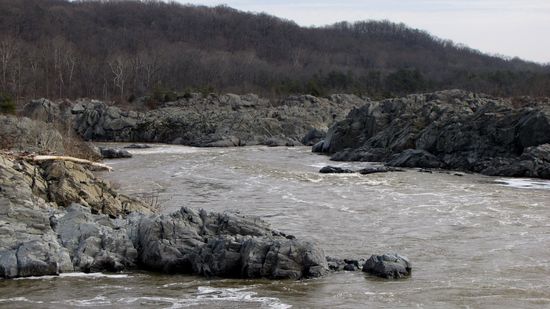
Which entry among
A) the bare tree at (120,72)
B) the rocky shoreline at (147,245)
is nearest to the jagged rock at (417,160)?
the rocky shoreline at (147,245)

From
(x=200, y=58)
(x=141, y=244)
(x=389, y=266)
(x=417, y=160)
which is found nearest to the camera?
(x=389, y=266)

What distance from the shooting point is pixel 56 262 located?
16.2 metres

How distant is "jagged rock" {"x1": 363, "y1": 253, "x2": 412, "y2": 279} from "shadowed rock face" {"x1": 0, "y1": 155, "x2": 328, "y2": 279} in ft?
3.68

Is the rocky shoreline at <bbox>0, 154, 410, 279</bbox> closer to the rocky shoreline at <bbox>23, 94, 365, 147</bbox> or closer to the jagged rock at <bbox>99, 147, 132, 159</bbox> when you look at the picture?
the jagged rock at <bbox>99, 147, 132, 159</bbox>

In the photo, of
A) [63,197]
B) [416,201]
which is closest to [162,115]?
[416,201]

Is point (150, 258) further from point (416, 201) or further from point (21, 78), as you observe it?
point (21, 78)

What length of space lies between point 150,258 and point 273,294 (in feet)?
12.3

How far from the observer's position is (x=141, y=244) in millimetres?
17719

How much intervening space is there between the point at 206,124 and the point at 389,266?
168ft

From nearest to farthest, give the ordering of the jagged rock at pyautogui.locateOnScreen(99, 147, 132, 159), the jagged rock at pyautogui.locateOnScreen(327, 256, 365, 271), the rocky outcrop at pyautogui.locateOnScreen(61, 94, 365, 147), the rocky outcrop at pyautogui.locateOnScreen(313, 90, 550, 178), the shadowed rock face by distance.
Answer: the shadowed rock face → the jagged rock at pyautogui.locateOnScreen(327, 256, 365, 271) → the rocky outcrop at pyautogui.locateOnScreen(313, 90, 550, 178) → the jagged rock at pyautogui.locateOnScreen(99, 147, 132, 159) → the rocky outcrop at pyautogui.locateOnScreen(61, 94, 365, 147)

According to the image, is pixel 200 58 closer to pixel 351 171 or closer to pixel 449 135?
pixel 449 135

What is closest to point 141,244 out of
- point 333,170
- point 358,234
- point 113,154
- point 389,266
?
point 389,266

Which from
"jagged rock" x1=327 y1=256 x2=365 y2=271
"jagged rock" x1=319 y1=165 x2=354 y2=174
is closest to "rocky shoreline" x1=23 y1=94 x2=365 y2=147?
"jagged rock" x1=319 y1=165 x2=354 y2=174

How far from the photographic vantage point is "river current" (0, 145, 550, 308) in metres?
14.8
